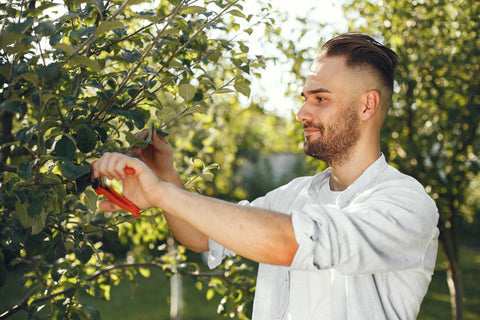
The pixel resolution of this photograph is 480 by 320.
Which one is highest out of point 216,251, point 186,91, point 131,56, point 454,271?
point 131,56

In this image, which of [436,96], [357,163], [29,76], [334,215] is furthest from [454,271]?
[29,76]

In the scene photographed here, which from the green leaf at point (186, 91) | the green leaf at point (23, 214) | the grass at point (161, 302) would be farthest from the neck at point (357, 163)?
the grass at point (161, 302)

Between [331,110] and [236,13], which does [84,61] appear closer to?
[236,13]

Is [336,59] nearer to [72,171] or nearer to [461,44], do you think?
[72,171]

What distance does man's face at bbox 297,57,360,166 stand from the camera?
6.40ft

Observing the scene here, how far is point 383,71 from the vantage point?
2.12 metres

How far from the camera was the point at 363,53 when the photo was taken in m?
2.06

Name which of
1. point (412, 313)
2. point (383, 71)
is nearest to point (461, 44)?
point (383, 71)

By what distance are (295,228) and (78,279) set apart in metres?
1.47

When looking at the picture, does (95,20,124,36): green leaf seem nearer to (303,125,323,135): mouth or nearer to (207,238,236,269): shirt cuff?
(303,125,323,135): mouth

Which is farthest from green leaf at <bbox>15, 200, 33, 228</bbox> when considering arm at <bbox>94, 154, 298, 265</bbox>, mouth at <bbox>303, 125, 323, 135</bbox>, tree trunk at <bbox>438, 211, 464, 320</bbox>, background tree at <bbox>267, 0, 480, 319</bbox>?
tree trunk at <bbox>438, 211, 464, 320</bbox>

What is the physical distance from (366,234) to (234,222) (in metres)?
0.40

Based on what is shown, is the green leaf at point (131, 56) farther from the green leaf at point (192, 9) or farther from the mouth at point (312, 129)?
the mouth at point (312, 129)

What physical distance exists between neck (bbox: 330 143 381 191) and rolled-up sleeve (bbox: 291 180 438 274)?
465 millimetres
